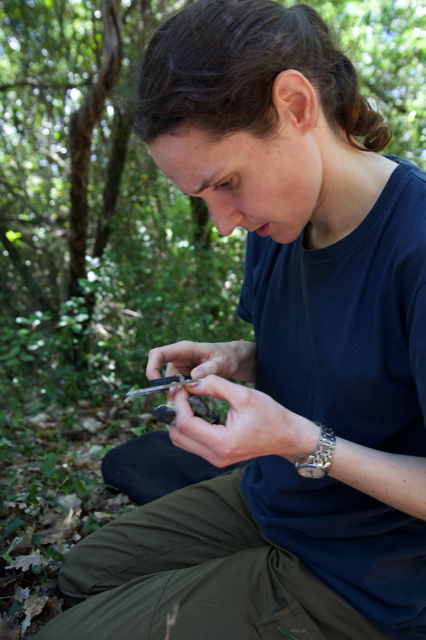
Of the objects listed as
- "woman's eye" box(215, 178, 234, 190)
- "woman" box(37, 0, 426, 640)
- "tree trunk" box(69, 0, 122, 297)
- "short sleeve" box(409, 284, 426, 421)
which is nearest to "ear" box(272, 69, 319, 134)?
"woman" box(37, 0, 426, 640)

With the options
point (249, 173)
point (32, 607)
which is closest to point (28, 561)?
point (32, 607)

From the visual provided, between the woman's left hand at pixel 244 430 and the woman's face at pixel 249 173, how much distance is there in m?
0.48

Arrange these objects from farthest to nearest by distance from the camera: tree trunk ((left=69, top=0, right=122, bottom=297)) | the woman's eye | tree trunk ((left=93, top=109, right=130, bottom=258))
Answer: tree trunk ((left=93, top=109, right=130, bottom=258)) < tree trunk ((left=69, top=0, right=122, bottom=297)) < the woman's eye

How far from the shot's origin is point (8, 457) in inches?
100.0

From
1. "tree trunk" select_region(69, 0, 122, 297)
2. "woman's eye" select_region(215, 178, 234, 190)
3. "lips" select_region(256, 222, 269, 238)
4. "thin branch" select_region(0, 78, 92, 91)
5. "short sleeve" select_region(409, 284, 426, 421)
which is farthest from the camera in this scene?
"thin branch" select_region(0, 78, 92, 91)

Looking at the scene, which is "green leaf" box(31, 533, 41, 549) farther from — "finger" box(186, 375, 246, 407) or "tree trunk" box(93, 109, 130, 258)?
"tree trunk" box(93, 109, 130, 258)

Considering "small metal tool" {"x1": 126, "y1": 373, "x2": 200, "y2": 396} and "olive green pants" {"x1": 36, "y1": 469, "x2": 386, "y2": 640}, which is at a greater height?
"small metal tool" {"x1": 126, "y1": 373, "x2": 200, "y2": 396}

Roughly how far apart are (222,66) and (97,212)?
381 cm

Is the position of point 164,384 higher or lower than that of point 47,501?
higher

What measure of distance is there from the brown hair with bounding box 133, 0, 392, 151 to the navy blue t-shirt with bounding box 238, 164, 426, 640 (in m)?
0.39

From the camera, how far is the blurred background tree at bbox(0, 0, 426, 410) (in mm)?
3811

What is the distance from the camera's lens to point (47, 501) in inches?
87.5

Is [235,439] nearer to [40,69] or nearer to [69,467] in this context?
[69,467]

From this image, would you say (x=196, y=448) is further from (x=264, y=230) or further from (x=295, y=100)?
(x=295, y=100)
